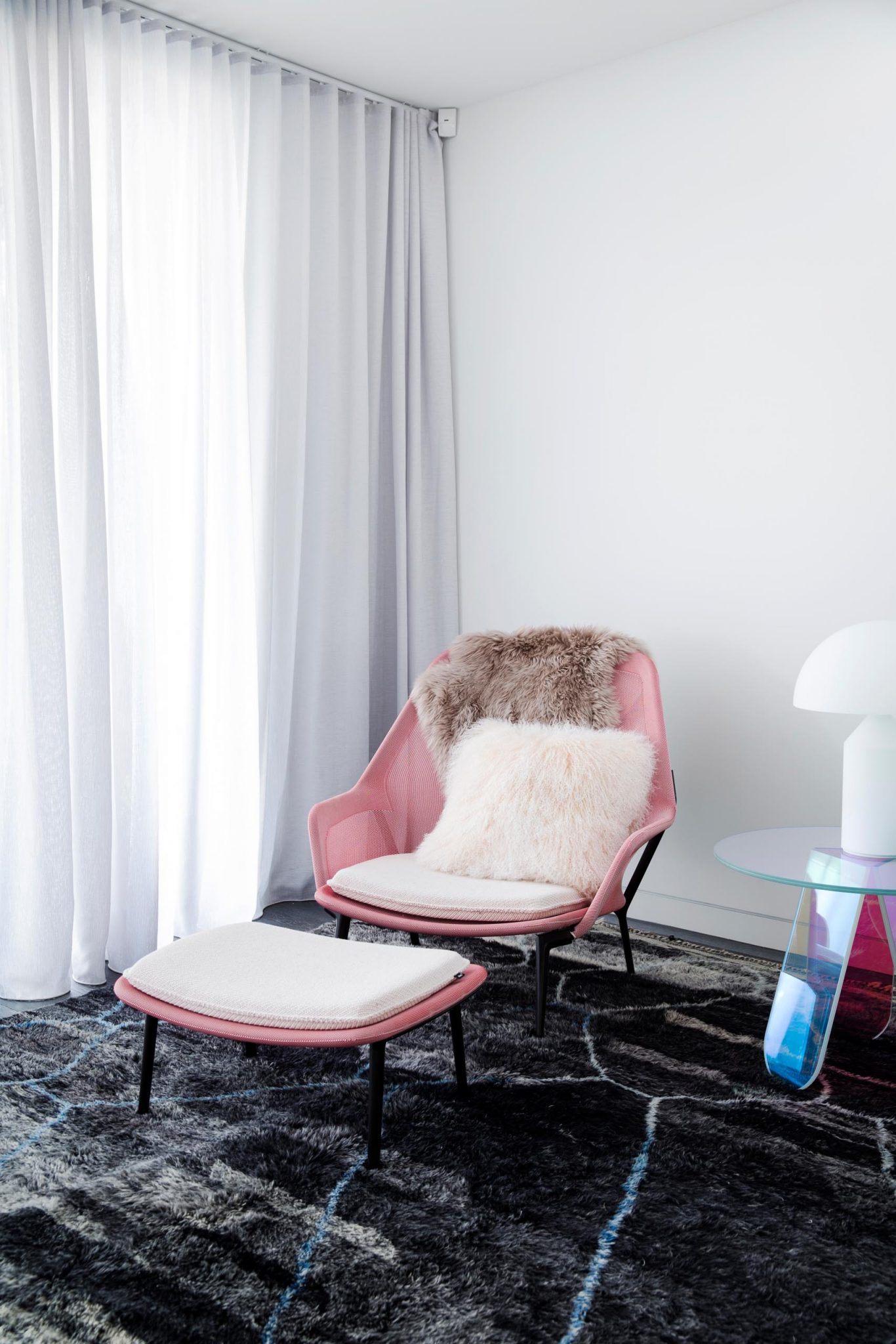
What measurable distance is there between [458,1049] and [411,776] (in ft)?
3.48

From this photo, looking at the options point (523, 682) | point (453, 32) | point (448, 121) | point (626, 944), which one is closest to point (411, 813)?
point (523, 682)

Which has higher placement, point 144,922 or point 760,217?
point 760,217

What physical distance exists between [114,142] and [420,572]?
1.68 meters

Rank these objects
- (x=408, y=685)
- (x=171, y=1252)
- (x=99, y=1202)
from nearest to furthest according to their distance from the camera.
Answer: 1. (x=171, y=1252)
2. (x=99, y=1202)
3. (x=408, y=685)

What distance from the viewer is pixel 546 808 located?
2.75 m

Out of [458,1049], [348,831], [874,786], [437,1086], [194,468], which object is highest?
[194,468]

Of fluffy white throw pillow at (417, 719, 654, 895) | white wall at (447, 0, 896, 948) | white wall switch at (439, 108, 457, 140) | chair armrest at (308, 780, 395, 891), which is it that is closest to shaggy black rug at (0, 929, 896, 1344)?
fluffy white throw pillow at (417, 719, 654, 895)

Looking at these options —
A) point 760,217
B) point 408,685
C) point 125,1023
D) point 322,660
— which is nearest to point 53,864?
point 125,1023

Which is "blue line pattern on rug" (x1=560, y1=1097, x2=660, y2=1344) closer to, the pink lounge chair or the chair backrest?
the pink lounge chair

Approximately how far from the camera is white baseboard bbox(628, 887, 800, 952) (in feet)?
10.6

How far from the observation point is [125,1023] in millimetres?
2654

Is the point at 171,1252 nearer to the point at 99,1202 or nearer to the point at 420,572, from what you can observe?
the point at 99,1202

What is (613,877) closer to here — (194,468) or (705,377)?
(705,377)

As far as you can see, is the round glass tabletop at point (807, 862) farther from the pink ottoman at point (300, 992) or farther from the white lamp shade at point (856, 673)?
the pink ottoman at point (300, 992)
